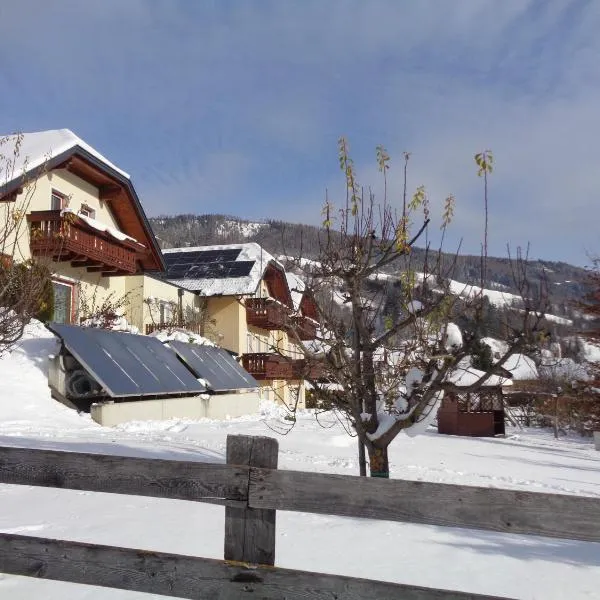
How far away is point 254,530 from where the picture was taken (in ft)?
9.86

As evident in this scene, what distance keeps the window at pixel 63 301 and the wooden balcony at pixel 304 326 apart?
41.9 ft

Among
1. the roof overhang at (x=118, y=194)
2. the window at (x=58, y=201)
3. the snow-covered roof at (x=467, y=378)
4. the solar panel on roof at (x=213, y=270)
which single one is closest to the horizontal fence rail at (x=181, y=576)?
the snow-covered roof at (x=467, y=378)

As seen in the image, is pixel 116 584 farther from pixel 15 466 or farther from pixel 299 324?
pixel 299 324

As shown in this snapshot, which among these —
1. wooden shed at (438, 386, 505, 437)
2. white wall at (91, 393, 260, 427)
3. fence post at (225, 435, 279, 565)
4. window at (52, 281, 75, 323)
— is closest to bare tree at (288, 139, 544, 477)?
fence post at (225, 435, 279, 565)

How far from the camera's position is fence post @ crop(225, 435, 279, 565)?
298 cm

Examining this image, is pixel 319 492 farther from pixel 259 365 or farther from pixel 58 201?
pixel 259 365

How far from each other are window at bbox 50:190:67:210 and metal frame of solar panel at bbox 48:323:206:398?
5516mm

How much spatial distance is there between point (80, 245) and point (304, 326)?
11.8 metres

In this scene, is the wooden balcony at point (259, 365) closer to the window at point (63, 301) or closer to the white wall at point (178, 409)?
the white wall at point (178, 409)

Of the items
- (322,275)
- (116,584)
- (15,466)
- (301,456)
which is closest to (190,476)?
(116,584)

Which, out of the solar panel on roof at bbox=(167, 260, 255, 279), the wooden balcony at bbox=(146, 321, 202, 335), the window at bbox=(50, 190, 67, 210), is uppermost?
the window at bbox=(50, 190, 67, 210)

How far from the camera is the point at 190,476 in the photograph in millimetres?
3133

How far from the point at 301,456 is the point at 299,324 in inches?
129

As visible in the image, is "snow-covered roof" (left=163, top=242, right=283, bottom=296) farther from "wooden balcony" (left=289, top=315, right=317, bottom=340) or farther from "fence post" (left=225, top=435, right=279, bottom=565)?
"fence post" (left=225, top=435, right=279, bottom=565)
